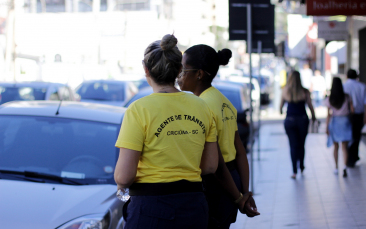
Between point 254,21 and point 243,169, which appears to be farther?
point 254,21

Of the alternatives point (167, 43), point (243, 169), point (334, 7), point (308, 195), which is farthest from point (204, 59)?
point (334, 7)

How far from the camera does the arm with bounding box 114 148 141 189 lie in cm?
260

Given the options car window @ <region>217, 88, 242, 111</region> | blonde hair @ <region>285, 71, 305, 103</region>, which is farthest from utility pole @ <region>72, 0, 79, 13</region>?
blonde hair @ <region>285, 71, 305, 103</region>

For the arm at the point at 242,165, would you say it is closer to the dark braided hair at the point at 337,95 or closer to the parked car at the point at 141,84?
the dark braided hair at the point at 337,95

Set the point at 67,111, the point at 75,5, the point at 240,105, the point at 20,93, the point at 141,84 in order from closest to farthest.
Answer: the point at 67,111
the point at 20,93
the point at 240,105
the point at 141,84
the point at 75,5

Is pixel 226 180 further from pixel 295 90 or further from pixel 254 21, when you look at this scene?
pixel 295 90

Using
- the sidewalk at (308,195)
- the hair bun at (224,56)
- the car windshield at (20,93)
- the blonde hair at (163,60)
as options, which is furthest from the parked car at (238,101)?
the blonde hair at (163,60)

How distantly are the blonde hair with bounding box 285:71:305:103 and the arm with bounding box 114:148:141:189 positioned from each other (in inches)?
275

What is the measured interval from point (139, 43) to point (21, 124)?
A: 5301 centimetres

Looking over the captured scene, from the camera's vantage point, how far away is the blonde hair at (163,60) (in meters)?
2.74

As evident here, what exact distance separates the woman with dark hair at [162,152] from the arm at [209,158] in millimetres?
138

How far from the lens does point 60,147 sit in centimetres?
459

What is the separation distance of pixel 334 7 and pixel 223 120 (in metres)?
6.94

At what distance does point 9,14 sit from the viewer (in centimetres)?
2995
